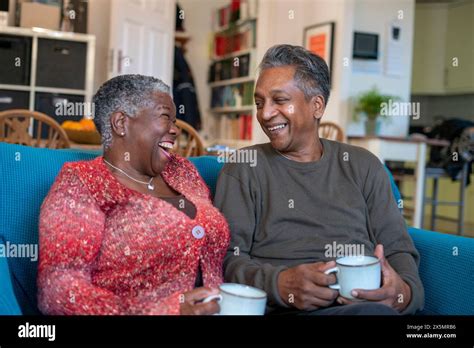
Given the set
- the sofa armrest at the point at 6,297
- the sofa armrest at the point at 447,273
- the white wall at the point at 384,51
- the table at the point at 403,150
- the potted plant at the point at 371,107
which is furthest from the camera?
the white wall at the point at 384,51

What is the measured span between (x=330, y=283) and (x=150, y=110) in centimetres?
54

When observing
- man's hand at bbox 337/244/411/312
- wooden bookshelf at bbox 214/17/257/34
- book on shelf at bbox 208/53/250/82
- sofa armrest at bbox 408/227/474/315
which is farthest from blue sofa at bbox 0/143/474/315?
wooden bookshelf at bbox 214/17/257/34

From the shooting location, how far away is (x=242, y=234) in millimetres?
1417

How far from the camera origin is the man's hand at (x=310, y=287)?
119 cm

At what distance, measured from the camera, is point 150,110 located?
1322mm

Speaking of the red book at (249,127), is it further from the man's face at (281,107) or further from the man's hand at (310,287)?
the man's hand at (310,287)

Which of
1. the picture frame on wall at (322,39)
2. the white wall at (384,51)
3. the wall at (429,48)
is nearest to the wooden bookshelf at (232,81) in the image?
the picture frame on wall at (322,39)

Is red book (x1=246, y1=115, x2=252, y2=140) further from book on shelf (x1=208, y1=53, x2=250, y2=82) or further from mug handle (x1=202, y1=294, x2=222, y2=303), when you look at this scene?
mug handle (x1=202, y1=294, x2=222, y2=303)

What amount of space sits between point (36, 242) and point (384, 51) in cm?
478

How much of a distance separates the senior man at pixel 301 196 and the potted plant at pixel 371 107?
365 centimetres

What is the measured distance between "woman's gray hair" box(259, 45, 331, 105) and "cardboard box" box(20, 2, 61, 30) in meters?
3.95

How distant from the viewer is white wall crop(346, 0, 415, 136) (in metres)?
5.44

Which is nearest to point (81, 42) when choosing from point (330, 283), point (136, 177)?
point (136, 177)

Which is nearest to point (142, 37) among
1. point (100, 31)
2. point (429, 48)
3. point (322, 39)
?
point (100, 31)
